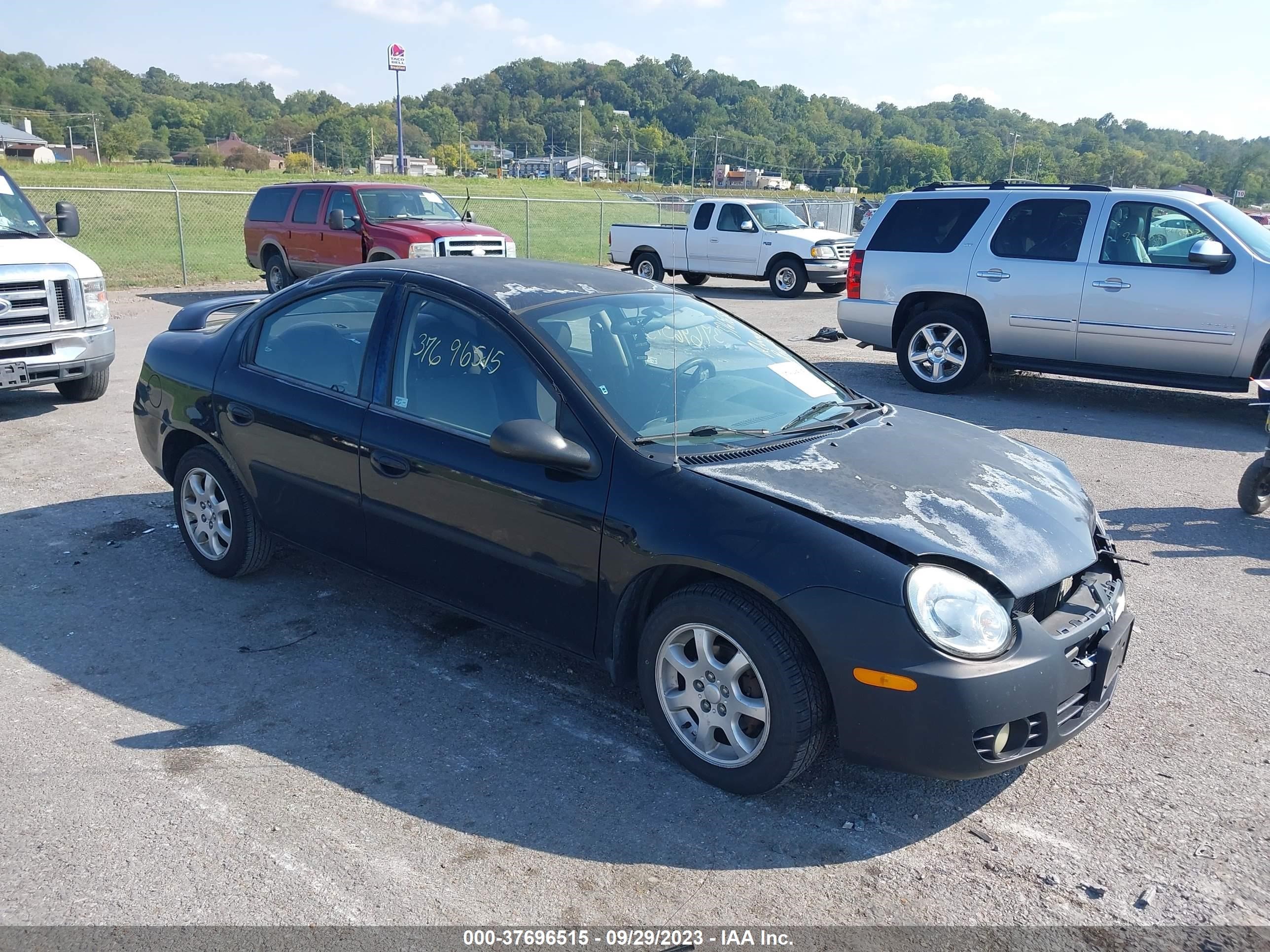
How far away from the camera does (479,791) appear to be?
3.41 m

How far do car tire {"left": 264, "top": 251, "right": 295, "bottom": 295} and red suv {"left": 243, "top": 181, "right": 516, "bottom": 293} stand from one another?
0.01 m

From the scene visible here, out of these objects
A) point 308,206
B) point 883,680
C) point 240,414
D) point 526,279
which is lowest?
point 883,680

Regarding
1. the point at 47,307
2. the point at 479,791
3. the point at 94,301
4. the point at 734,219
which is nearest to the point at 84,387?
the point at 94,301

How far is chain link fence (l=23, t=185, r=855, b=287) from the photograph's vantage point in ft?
70.5

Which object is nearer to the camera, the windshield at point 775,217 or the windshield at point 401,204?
the windshield at point 401,204

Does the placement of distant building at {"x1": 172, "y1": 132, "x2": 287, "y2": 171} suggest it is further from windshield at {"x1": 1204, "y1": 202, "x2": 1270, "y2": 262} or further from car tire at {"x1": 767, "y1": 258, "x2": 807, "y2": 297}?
windshield at {"x1": 1204, "y1": 202, "x2": 1270, "y2": 262}

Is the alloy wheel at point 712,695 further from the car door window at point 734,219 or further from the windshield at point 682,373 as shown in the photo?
the car door window at point 734,219

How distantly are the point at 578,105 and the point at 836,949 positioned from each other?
330ft

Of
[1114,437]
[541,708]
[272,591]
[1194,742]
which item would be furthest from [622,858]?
[1114,437]

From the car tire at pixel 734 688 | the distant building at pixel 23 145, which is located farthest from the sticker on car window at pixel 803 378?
the distant building at pixel 23 145

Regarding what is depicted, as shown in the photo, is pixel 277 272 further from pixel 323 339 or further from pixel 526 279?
pixel 526 279

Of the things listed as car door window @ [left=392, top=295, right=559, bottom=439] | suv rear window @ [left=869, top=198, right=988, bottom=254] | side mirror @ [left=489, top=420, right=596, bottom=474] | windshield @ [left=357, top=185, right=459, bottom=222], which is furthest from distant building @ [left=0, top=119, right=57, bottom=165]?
side mirror @ [left=489, top=420, right=596, bottom=474]

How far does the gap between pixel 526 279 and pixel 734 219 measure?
16568 mm

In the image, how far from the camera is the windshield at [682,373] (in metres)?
3.83
